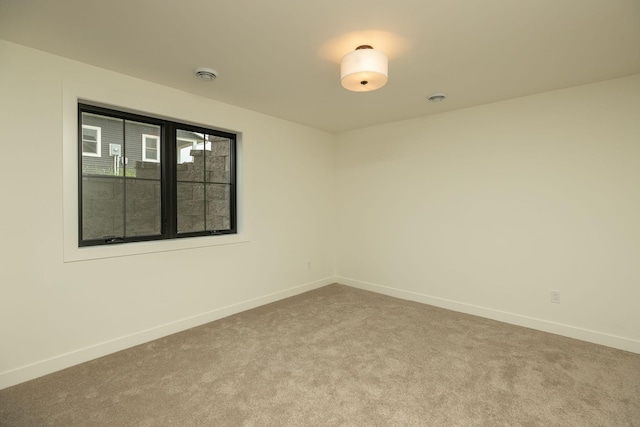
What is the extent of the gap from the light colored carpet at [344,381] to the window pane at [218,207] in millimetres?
1102

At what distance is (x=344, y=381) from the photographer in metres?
2.17

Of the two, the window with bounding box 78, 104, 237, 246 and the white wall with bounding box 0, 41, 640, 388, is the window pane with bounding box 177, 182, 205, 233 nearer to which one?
the window with bounding box 78, 104, 237, 246

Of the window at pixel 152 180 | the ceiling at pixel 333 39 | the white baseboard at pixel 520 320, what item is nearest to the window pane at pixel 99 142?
the window at pixel 152 180

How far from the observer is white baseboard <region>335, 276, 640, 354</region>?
270cm

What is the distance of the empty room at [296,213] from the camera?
191 centimetres

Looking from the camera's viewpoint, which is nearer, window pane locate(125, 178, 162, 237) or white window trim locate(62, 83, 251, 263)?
white window trim locate(62, 83, 251, 263)

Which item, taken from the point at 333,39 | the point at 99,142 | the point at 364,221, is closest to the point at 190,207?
the point at 99,142

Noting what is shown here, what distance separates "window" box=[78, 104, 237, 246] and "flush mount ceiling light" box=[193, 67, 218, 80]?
0.69 m

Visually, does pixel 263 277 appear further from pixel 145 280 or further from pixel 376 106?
pixel 376 106

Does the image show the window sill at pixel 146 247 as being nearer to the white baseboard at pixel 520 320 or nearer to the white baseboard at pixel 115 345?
the white baseboard at pixel 115 345

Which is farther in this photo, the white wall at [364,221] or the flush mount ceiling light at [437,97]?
the flush mount ceiling light at [437,97]

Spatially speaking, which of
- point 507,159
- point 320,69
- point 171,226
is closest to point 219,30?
point 320,69

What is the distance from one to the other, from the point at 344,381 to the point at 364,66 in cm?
217

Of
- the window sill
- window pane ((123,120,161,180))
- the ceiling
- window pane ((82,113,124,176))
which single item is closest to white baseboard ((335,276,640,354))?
the window sill
